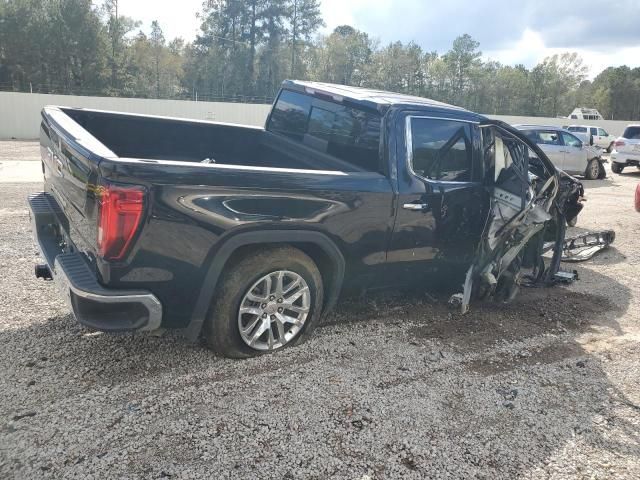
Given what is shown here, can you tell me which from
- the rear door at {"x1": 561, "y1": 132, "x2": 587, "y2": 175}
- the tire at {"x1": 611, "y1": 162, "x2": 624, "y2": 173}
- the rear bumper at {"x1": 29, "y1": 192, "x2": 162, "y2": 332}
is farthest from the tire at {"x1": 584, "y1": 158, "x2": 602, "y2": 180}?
the rear bumper at {"x1": 29, "y1": 192, "x2": 162, "y2": 332}

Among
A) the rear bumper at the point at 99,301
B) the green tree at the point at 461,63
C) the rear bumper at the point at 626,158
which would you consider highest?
the green tree at the point at 461,63

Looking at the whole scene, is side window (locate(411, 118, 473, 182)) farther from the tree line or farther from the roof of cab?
the tree line

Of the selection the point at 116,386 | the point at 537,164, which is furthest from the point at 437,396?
the point at 537,164

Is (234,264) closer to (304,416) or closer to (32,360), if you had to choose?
(304,416)

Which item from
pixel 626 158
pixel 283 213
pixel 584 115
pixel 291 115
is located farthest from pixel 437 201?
pixel 584 115

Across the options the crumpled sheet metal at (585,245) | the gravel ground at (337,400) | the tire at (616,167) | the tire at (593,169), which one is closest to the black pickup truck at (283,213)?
the gravel ground at (337,400)

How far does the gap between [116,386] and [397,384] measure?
5.81 ft

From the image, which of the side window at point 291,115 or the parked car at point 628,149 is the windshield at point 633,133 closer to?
the parked car at point 628,149

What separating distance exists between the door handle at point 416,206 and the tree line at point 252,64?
42.2 m

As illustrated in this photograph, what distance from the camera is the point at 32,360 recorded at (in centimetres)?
340

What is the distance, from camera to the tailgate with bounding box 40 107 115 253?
2883mm

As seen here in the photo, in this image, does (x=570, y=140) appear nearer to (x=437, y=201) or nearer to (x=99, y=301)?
(x=437, y=201)

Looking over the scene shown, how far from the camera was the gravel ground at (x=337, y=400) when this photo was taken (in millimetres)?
2635

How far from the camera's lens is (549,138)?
1515 centimetres
